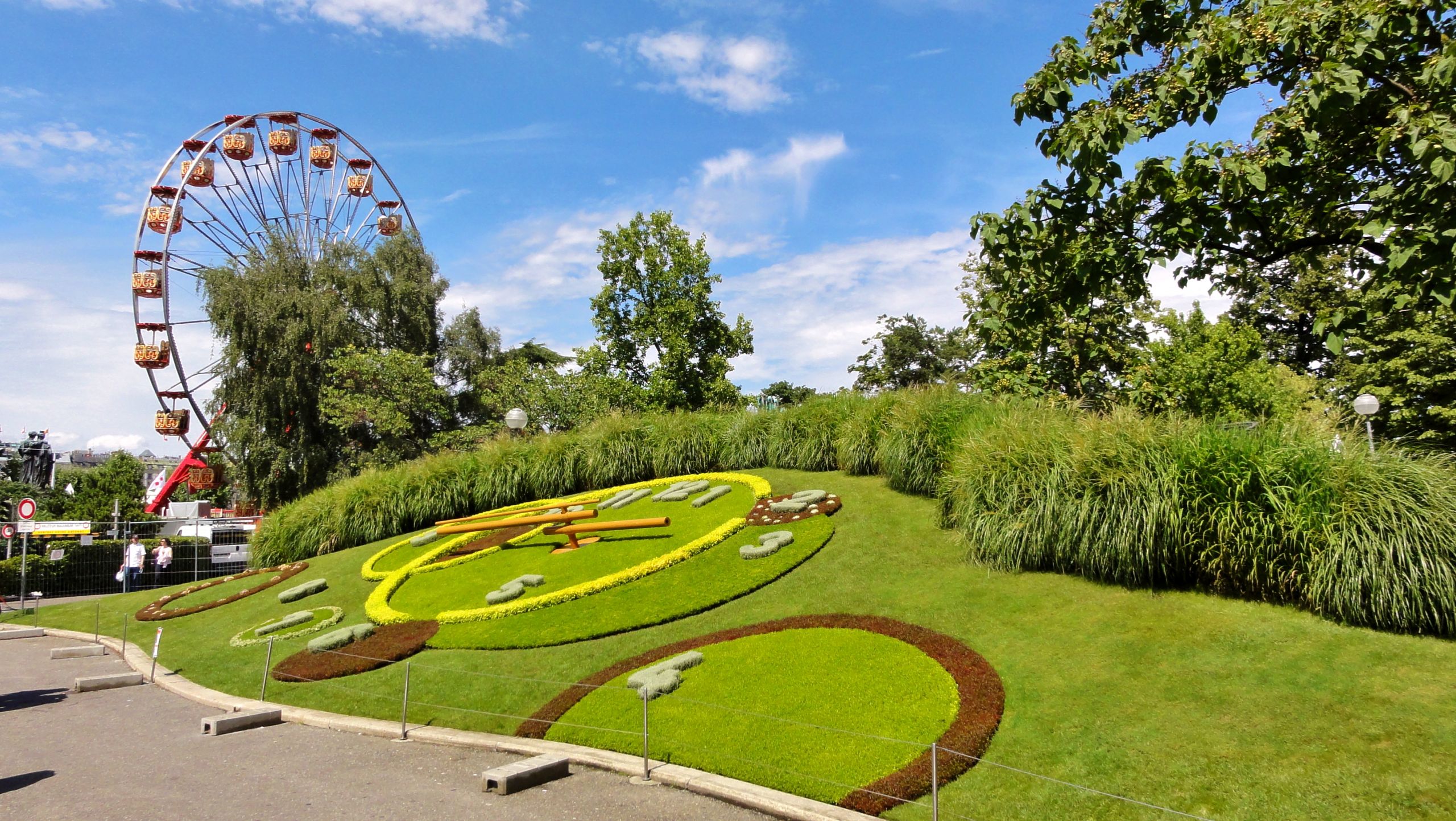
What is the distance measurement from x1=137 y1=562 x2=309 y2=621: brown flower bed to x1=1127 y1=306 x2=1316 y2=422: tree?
2149 centimetres

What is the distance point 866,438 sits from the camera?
55.0 ft

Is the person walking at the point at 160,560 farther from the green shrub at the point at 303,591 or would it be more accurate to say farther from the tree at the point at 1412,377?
the tree at the point at 1412,377

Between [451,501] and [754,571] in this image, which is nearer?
[754,571]

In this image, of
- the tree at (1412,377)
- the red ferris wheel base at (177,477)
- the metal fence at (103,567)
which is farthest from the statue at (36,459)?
the tree at (1412,377)

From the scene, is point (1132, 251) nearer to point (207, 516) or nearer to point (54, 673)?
point (54, 673)

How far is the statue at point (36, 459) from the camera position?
41875 mm

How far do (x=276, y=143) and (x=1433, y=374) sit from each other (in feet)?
161

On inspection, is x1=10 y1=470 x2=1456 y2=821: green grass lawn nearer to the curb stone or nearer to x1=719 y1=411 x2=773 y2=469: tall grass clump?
the curb stone

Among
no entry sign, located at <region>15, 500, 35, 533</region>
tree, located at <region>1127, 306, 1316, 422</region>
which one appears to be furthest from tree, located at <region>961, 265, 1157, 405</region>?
no entry sign, located at <region>15, 500, 35, 533</region>

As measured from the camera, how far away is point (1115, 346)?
25.7 m

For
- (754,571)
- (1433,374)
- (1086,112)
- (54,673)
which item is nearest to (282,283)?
(54,673)

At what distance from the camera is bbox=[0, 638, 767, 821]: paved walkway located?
7059 mm

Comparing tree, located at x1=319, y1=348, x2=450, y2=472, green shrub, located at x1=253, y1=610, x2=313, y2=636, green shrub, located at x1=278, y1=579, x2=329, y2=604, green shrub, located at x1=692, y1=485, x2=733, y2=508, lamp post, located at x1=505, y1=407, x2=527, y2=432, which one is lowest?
green shrub, located at x1=253, y1=610, x2=313, y2=636

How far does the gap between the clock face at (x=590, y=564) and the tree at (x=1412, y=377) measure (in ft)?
83.8
